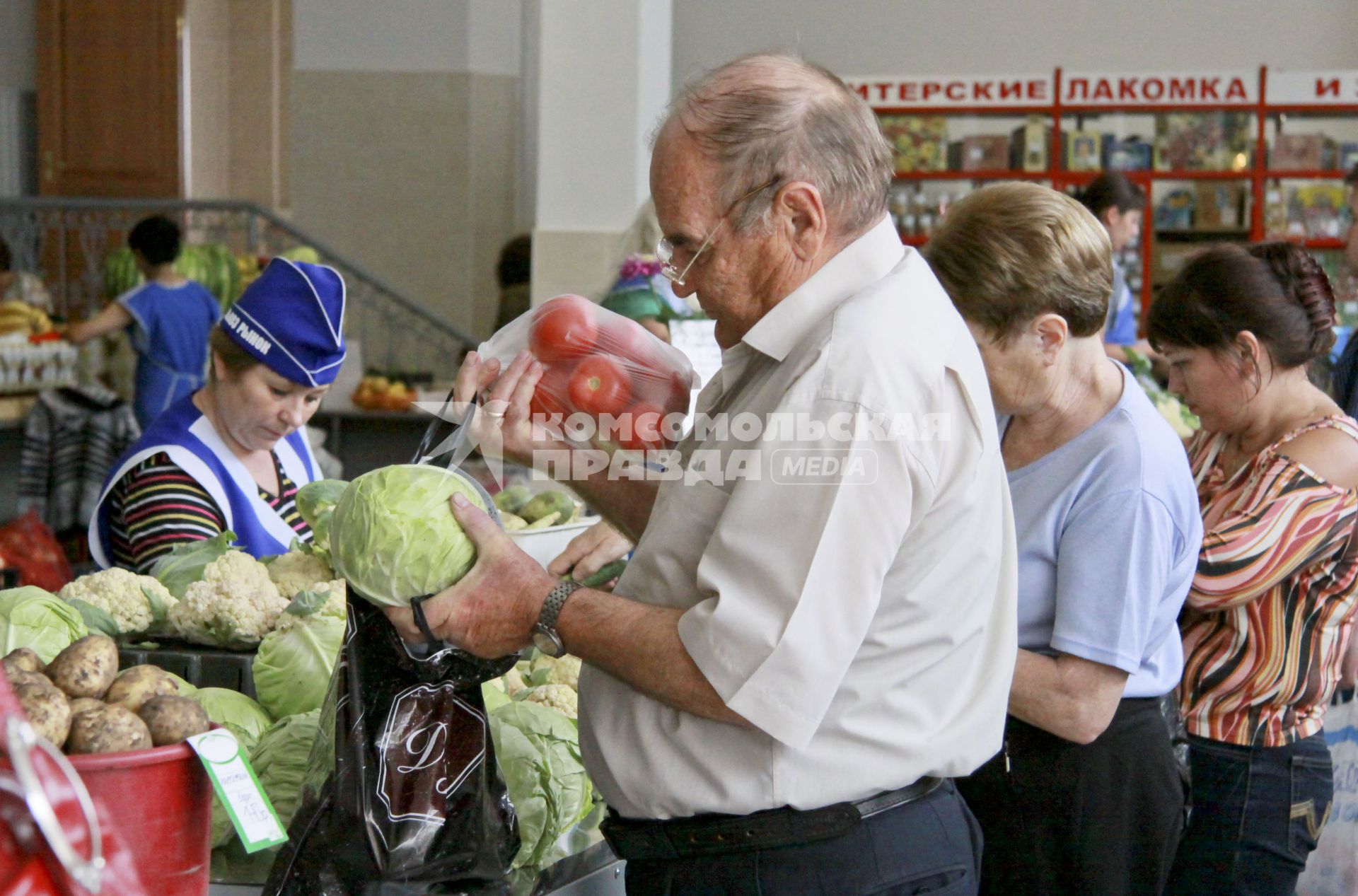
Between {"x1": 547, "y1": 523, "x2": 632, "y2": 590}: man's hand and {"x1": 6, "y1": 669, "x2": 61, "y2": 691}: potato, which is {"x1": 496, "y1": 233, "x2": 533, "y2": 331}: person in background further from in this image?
{"x1": 6, "y1": 669, "x2": 61, "y2": 691}: potato

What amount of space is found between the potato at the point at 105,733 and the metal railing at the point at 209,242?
22.1 ft

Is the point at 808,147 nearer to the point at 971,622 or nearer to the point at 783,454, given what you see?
the point at 783,454

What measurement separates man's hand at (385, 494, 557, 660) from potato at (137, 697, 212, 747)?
0.29 meters

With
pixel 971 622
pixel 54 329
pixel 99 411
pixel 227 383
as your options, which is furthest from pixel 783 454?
pixel 54 329

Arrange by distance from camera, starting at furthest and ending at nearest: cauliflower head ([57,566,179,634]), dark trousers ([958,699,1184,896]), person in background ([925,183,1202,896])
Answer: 1. cauliflower head ([57,566,179,634])
2. dark trousers ([958,699,1184,896])
3. person in background ([925,183,1202,896])

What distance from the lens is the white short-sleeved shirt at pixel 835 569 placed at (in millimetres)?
1235

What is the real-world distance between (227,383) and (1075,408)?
160 cm

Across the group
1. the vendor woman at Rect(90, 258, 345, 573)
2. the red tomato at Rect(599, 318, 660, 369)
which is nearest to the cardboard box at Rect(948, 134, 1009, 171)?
the vendor woman at Rect(90, 258, 345, 573)

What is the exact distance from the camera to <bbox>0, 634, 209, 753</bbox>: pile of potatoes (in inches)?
43.6

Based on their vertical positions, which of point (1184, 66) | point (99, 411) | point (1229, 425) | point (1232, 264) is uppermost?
point (1184, 66)

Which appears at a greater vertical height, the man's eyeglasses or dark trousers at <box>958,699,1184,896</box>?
the man's eyeglasses

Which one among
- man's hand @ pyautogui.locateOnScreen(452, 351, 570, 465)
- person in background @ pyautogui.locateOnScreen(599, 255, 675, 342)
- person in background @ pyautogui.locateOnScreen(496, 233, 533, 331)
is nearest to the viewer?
man's hand @ pyautogui.locateOnScreen(452, 351, 570, 465)

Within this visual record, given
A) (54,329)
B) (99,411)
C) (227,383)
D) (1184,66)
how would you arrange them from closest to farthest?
1. (227,383)
2. (99,411)
3. (54,329)
4. (1184,66)

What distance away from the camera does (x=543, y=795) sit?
168 cm
